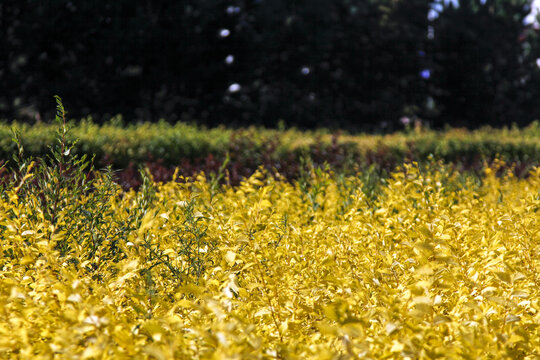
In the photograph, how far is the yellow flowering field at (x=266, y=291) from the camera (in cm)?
161

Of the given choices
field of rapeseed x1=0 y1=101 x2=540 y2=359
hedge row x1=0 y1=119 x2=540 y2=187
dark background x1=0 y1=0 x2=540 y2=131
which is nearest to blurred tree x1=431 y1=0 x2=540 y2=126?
dark background x1=0 y1=0 x2=540 y2=131

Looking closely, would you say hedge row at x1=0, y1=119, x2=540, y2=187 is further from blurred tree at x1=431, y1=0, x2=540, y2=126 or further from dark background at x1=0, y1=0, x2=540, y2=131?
blurred tree at x1=431, y1=0, x2=540, y2=126

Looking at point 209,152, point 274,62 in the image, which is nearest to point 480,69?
point 274,62

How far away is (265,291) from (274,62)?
19.5 metres

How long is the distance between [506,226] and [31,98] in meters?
16.4

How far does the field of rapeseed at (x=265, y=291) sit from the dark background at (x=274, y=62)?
14602mm

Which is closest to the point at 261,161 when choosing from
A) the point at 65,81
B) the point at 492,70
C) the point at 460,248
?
the point at 460,248

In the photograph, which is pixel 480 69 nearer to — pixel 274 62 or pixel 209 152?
pixel 274 62

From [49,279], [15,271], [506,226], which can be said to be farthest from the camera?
[506,226]

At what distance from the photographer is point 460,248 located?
2.53 m

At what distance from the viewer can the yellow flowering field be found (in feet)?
5.27

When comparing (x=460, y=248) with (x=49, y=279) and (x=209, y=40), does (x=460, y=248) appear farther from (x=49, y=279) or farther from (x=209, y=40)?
(x=209, y=40)

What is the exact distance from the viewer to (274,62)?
21031mm

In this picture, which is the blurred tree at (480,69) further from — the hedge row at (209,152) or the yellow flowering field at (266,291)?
the yellow flowering field at (266,291)
